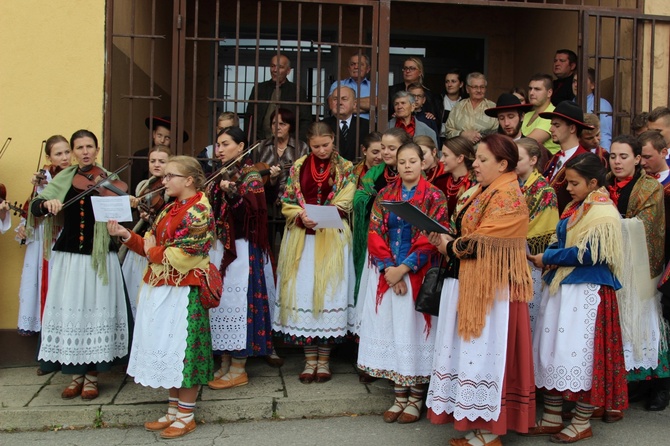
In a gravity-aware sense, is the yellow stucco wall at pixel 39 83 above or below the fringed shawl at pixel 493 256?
above

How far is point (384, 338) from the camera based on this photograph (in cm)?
484

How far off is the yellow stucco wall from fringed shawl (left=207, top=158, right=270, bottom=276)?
1.36 meters

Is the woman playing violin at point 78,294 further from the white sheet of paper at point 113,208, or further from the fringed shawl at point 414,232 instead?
the fringed shawl at point 414,232

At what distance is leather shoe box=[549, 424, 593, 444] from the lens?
444 cm

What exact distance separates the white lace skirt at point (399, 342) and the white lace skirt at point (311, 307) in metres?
0.56

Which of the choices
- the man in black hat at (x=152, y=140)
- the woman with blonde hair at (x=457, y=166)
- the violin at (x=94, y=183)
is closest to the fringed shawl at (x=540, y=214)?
the woman with blonde hair at (x=457, y=166)

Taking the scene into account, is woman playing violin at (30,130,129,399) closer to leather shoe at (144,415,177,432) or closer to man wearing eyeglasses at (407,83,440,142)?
leather shoe at (144,415,177,432)

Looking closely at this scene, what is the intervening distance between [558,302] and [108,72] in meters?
3.84

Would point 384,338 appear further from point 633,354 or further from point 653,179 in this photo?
point 653,179

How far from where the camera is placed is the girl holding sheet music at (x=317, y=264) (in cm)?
A: 542

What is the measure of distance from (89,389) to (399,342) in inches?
83.9

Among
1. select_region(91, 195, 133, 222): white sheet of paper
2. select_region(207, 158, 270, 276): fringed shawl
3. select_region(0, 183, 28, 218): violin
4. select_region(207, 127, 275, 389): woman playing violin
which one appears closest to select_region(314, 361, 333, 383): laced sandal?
select_region(207, 127, 275, 389): woman playing violin

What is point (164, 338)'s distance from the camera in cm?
449

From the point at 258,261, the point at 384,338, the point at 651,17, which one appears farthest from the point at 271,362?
the point at 651,17
